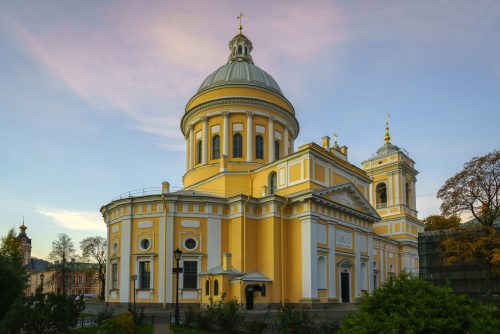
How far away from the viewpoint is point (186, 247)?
98.8ft

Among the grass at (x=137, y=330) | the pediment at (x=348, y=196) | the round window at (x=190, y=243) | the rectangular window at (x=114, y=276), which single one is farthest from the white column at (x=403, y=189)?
the grass at (x=137, y=330)

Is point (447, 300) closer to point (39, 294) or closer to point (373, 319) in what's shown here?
point (373, 319)

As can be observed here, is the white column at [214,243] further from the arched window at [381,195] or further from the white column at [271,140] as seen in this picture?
the arched window at [381,195]

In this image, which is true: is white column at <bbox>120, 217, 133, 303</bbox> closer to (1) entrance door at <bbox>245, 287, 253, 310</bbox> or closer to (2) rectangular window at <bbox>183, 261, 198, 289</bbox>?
(2) rectangular window at <bbox>183, 261, 198, 289</bbox>

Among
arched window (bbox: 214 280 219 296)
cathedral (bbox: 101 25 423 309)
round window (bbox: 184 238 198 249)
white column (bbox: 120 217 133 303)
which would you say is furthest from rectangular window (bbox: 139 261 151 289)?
arched window (bbox: 214 280 219 296)

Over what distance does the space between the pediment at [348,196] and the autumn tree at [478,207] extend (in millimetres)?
7200

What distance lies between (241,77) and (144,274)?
18.3m

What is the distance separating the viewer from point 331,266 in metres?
30.9

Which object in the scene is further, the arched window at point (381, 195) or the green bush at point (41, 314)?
the arched window at point (381, 195)

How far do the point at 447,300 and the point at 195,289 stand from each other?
79.6 ft

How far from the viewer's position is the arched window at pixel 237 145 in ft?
121

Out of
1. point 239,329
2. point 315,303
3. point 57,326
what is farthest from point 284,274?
point 57,326

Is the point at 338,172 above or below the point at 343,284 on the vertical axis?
above

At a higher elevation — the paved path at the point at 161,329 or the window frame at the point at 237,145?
the window frame at the point at 237,145
